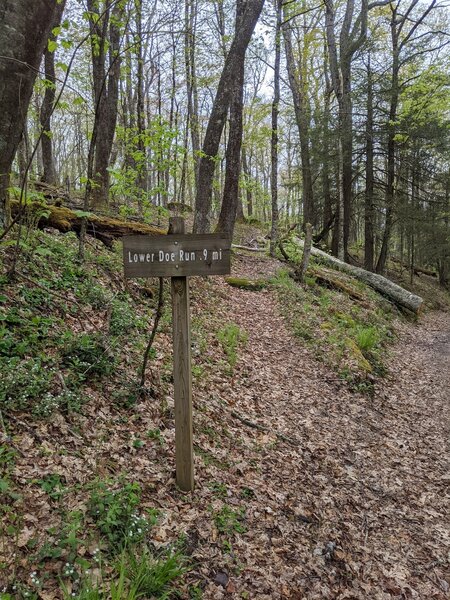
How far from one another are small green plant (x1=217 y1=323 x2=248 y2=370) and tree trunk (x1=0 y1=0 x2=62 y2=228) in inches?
156

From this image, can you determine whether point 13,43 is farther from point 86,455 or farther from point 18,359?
point 86,455

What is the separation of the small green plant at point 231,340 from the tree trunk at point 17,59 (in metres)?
3.96

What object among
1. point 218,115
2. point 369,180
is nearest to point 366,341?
point 218,115

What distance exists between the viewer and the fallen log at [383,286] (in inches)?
540

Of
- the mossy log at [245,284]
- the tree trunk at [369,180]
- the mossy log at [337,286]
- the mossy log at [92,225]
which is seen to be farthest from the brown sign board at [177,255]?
the tree trunk at [369,180]

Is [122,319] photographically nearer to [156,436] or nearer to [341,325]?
[156,436]

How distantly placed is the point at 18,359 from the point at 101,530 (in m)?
1.81

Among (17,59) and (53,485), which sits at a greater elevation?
(17,59)

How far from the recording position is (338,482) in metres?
4.24

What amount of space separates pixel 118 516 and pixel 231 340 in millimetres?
4199

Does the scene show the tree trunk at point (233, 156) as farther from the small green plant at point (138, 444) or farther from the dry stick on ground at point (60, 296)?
the small green plant at point (138, 444)

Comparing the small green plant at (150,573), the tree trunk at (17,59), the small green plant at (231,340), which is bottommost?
the small green plant at (150,573)

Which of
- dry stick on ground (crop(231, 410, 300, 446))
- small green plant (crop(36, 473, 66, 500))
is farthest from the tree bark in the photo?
small green plant (crop(36, 473, 66, 500))

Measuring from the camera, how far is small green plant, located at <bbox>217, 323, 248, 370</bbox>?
623cm
